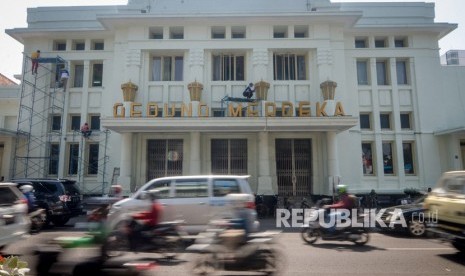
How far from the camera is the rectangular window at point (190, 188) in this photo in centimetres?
869

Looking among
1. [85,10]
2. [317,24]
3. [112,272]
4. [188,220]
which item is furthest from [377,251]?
[85,10]

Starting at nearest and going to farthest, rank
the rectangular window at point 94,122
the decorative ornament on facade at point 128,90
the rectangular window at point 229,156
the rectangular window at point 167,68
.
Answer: the decorative ornament on facade at point 128,90
the rectangular window at point 229,156
the rectangular window at point 167,68
the rectangular window at point 94,122

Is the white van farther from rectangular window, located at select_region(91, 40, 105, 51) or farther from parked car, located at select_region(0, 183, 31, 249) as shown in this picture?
rectangular window, located at select_region(91, 40, 105, 51)

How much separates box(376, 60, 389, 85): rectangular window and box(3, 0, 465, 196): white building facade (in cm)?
8

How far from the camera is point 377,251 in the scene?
789 cm

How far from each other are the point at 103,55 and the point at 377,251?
65.0 ft

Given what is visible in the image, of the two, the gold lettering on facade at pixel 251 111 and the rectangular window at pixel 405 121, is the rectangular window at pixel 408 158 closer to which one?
the rectangular window at pixel 405 121

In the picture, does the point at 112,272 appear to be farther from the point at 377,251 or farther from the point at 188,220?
the point at 377,251

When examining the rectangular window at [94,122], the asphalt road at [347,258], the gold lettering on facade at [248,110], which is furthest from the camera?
the rectangular window at [94,122]

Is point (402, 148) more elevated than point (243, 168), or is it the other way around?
point (402, 148)

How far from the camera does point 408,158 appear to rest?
20.5 metres

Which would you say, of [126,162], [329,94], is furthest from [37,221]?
[329,94]

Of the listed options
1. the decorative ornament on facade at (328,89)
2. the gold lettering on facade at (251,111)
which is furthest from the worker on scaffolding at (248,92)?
the decorative ornament on facade at (328,89)

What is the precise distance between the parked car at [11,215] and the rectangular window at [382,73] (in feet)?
68.5
